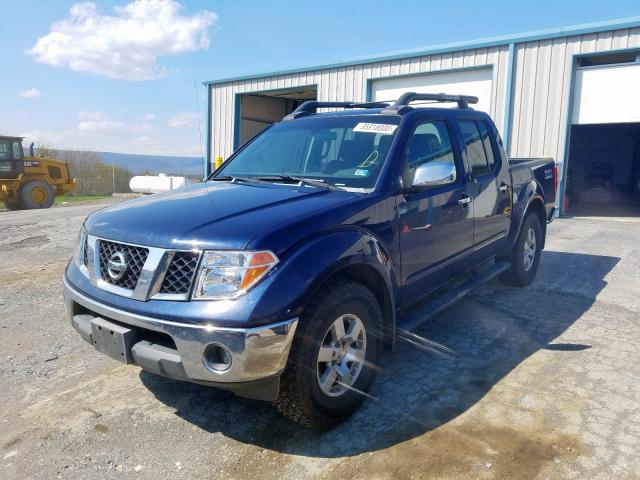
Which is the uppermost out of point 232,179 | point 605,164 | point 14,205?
point 605,164

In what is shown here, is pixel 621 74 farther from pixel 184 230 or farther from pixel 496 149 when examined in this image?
pixel 184 230

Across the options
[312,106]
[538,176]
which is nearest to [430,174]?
[312,106]

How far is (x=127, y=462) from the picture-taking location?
8.29 ft

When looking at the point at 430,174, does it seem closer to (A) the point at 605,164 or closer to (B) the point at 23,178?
(B) the point at 23,178

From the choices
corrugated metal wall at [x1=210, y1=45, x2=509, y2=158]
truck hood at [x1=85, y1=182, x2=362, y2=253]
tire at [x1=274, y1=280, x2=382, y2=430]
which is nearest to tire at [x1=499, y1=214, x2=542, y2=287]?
tire at [x1=274, y1=280, x2=382, y2=430]

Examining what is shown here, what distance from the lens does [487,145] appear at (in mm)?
4711

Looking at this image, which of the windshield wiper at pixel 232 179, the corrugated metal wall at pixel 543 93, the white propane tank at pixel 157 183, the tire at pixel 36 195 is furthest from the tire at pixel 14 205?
the windshield wiper at pixel 232 179

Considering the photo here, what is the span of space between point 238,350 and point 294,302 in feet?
1.13

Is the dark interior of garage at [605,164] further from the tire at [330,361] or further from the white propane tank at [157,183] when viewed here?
the tire at [330,361]

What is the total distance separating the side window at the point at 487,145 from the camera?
464 centimetres

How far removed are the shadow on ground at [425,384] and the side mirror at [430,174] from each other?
1326mm

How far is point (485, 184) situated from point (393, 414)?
7.63 feet

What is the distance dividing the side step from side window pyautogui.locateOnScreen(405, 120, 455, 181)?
941 mm

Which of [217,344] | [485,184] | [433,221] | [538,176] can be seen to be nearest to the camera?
[217,344]
